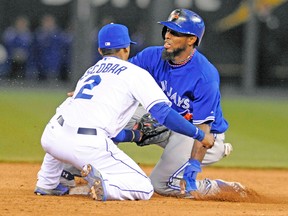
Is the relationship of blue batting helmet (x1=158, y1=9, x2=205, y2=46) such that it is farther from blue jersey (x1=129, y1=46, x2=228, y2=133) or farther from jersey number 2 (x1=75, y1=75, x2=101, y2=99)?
jersey number 2 (x1=75, y1=75, x2=101, y2=99)

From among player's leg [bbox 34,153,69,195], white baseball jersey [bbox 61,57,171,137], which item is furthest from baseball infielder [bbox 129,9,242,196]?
player's leg [bbox 34,153,69,195]

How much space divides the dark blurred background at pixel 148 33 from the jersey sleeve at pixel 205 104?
13.5 metres

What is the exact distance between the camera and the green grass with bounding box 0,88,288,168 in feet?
36.7

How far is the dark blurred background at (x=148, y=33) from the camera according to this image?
21.0m

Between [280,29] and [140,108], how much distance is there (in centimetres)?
1338

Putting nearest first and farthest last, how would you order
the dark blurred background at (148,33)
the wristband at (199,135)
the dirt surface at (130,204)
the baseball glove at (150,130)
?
1. the dirt surface at (130,204)
2. the wristband at (199,135)
3. the baseball glove at (150,130)
4. the dark blurred background at (148,33)

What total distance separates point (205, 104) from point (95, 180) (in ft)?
3.97

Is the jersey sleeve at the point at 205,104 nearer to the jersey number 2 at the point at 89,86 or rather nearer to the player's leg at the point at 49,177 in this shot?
the jersey number 2 at the point at 89,86

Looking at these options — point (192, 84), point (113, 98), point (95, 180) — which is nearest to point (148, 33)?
point (192, 84)

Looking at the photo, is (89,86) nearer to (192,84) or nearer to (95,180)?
(95,180)

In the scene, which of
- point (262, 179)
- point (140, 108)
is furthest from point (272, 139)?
point (140, 108)

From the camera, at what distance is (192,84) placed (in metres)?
7.42

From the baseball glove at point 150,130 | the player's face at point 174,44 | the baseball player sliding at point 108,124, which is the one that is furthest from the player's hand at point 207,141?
the player's face at point 174,44

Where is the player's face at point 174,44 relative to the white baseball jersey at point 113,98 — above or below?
above
